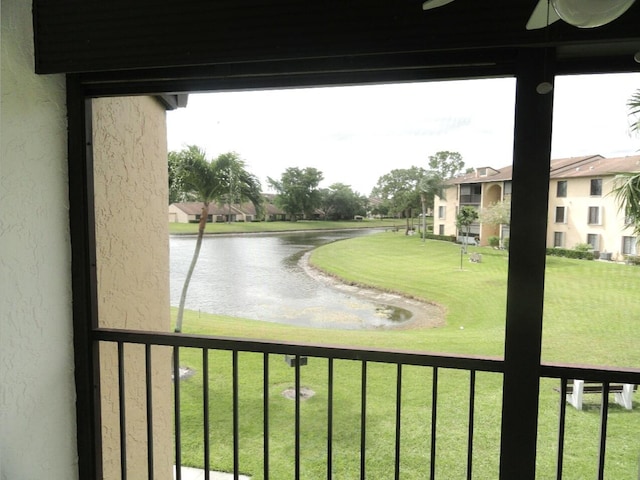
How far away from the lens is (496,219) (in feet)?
5.50

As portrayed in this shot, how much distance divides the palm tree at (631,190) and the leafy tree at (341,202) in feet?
3.49

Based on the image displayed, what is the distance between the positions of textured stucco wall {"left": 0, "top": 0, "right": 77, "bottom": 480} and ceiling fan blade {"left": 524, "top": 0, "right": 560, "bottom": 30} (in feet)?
6.14

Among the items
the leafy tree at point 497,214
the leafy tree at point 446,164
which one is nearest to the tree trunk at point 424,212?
the leafy tree at point 446,164

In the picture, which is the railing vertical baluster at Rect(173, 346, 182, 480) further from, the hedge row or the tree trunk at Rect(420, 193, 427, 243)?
the hedge row

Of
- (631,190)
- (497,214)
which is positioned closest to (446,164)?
(497,214)

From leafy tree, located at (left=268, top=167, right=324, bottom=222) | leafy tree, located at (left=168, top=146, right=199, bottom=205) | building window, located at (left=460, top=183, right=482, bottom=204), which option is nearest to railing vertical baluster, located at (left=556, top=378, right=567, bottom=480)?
building window, located at (left=460, top=183, right=482, bottom=204)

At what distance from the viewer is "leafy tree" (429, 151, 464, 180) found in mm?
1845

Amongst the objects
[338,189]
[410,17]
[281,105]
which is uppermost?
[410,17]

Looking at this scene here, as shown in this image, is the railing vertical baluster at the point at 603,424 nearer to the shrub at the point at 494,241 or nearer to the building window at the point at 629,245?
the building window at the point at 629,245

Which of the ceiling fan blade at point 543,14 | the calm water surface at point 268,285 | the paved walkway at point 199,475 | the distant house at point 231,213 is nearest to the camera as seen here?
the ceiling fan blade at point 543,14

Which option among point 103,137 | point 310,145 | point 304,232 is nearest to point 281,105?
point 310,145

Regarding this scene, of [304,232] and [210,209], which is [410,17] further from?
[210,209]

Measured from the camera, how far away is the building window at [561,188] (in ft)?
5.09

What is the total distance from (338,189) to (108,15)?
1.23m
